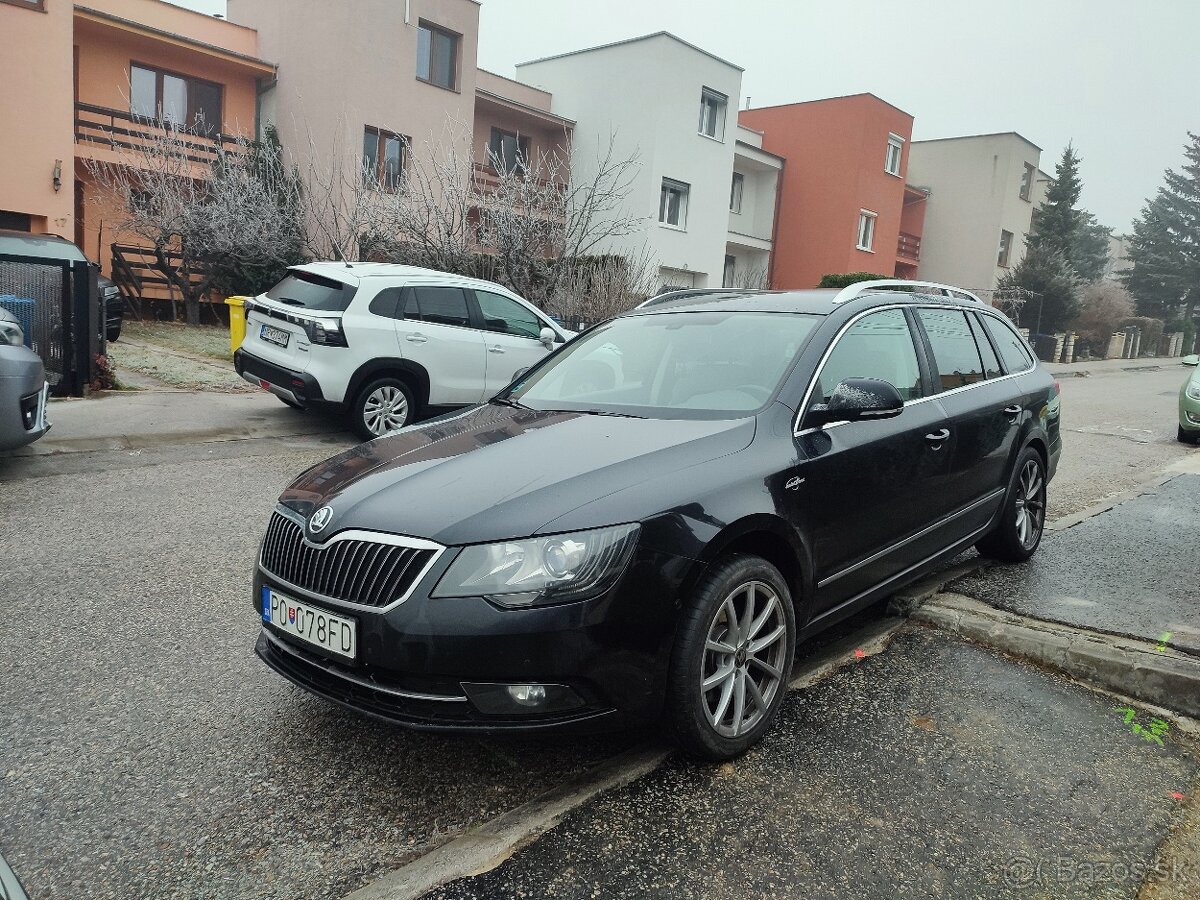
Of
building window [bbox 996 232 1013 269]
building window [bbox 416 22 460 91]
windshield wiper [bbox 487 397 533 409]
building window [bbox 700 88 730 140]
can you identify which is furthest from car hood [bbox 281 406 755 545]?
building window [bbox 996 232 1013 269]

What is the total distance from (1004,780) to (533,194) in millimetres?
15421

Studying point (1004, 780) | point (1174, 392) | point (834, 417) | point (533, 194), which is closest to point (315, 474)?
point (834, 417)

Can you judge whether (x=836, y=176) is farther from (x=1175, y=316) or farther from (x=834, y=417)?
(x=1175, y=316)

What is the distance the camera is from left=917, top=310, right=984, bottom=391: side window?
457cm

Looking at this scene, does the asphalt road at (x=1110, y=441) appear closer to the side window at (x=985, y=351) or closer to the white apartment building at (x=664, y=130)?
the side window at (x=985, y=351)

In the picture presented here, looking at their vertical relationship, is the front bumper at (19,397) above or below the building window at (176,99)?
below

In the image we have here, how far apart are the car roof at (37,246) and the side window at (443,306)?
4.50m

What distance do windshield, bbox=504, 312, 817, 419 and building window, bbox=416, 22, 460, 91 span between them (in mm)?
20479

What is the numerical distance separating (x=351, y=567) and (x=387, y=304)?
6511 mm

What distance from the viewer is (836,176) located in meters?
33.5

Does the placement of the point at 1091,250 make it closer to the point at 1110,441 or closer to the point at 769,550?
the point at 1110,441

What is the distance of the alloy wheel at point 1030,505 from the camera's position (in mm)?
5316

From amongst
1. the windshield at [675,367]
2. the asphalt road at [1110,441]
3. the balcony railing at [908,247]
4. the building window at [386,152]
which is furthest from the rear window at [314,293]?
the balcony railing at [908,247]

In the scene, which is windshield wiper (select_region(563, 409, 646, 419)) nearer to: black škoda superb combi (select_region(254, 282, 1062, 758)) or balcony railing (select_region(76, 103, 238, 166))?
black škoda superb combi (select_region(254, 282, 1062, 758))
